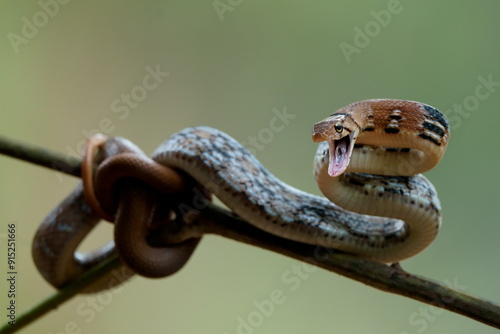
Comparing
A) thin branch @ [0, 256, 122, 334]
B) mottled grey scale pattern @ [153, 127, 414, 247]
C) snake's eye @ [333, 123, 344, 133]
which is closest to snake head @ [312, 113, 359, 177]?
snake's eye @ [333, 123, 344, 133]

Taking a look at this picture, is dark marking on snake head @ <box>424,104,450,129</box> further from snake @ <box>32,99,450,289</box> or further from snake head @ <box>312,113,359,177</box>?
snake head @ <box>312,113,359,177</box>

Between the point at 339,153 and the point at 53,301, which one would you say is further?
the point at 53,301

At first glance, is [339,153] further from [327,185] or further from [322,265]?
[322,265]

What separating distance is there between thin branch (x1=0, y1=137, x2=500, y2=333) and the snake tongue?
0.97ft

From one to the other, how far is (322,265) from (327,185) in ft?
0.72

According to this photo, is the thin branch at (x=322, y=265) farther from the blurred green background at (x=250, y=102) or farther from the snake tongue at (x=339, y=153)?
the blurred green background at (x=250, y=102)

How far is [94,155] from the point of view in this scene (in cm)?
163

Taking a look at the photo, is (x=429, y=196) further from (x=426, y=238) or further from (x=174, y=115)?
(x=174, y=115)

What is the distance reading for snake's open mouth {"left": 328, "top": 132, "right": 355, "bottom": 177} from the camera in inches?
43.8

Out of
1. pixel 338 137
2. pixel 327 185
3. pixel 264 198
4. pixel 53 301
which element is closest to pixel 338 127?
pixel 338 137

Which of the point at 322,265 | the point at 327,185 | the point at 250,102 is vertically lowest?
the point at 322,265

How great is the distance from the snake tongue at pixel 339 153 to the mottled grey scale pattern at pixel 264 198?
255 millimetres

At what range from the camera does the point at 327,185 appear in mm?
1222

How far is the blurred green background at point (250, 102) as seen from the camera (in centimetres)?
203
